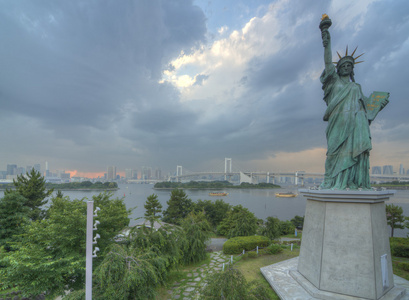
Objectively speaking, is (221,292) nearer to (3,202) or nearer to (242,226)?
(242,226)

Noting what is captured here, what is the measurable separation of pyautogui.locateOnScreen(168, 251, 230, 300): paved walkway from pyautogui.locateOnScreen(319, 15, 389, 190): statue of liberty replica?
4803mm

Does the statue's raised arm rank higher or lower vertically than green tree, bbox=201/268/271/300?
higher

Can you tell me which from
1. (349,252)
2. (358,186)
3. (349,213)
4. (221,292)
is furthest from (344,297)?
(221,292)

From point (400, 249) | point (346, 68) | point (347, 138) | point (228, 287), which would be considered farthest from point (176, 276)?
point (400, 249)

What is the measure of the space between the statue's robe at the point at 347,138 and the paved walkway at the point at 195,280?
4.70 meters

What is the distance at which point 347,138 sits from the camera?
6.37 metres

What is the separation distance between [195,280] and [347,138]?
7052 millimetres

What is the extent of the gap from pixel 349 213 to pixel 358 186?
3.47 feet

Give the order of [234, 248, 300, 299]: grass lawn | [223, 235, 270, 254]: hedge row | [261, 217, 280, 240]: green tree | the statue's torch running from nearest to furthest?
1. the statue's torch
2. [234, 248, 300, 299]: grass lawn
3. [223, 235, 270, 254]: hedge row
4. [261, 217, 280, 240]: green tree

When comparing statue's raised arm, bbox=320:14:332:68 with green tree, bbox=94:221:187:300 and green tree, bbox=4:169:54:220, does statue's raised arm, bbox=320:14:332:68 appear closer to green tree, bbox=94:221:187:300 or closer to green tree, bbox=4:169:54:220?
green tree, bbox=94:221:187:300

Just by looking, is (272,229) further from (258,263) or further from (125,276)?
(125,276)

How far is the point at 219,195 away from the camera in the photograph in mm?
50062

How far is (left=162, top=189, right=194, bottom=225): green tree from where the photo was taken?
20.2 meters

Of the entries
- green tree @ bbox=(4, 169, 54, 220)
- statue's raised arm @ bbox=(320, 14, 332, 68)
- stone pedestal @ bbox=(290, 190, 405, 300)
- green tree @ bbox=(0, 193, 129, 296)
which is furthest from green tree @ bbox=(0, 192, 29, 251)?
statue's raised arm @ bbox=(320, 14, 332, 68)
